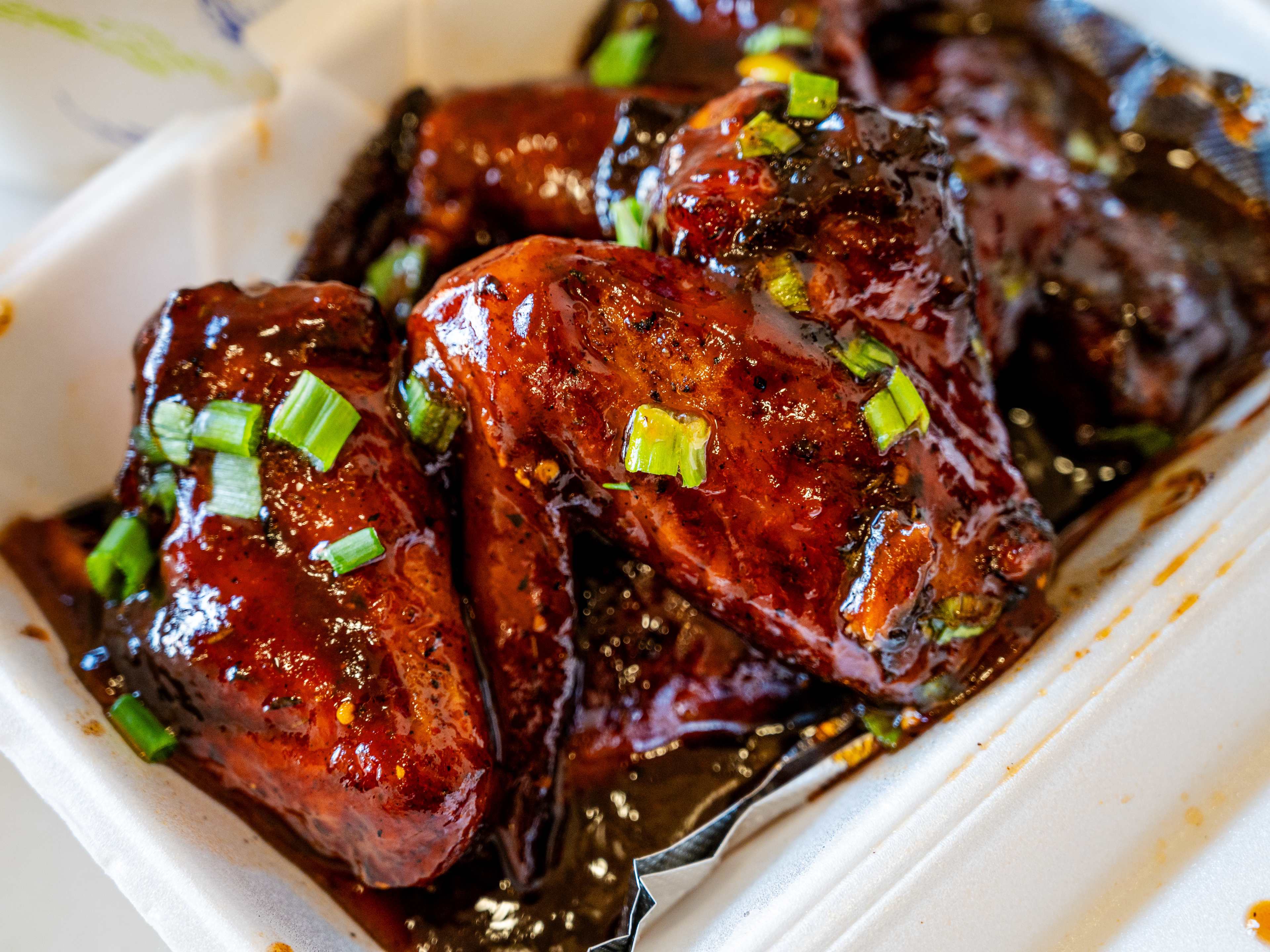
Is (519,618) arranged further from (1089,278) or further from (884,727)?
Answer: (1089,278)

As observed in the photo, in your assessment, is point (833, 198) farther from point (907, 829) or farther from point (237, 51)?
point (237, 51)

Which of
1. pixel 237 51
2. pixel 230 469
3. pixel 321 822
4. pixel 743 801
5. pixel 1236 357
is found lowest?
pixel 743 801

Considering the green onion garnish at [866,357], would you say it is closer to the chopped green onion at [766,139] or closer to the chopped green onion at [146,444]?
the chopped green onion at [766,139]

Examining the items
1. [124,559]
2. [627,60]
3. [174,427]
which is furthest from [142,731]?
[627,60]

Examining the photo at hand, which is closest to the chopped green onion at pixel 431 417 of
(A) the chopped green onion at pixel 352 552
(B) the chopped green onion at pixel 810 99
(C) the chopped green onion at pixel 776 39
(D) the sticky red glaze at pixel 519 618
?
(D) the sticky red glaze at pixel 519 618

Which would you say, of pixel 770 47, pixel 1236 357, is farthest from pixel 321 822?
pixel 1236 357

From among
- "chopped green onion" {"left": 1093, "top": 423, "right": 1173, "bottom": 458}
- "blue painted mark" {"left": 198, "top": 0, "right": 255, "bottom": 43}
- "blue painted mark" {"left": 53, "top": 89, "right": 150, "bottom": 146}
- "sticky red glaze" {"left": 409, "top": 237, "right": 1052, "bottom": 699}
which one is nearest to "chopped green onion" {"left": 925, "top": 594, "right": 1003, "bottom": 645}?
"sticky red glaze" {"left": 409, "top": 237, "right": 1052, "bottom": 699}
